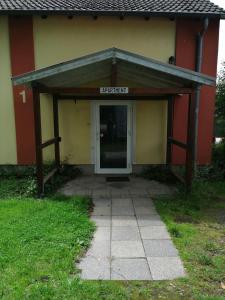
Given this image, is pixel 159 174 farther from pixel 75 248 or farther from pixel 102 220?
pixel 75 248

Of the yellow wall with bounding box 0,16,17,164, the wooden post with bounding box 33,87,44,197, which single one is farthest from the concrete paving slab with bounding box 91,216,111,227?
the yellow wall with bounding box 0,16,17,164

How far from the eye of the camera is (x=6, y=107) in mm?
8797

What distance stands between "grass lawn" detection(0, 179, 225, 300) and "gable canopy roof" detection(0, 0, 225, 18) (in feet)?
15.7

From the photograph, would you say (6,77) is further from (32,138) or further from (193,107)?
(193,107)

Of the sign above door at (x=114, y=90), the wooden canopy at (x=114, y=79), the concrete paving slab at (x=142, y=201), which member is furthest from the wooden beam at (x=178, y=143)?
the sign above door at (x=114, y=90)

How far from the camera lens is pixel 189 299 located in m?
3.40

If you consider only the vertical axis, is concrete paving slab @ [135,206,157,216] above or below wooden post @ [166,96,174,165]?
below

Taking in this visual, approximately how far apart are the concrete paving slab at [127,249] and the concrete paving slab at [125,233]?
15 centimetres

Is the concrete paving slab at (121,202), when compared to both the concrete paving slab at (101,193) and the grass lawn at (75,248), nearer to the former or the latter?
the concrete paving slab at (101,193)

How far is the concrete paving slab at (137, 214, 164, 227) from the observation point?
5574 millimetres

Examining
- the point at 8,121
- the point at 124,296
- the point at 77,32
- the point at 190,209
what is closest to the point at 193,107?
the point at 190,209

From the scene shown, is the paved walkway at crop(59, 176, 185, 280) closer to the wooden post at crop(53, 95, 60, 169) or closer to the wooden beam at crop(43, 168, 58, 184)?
the wooden beam at crop(43, 168, 58, 184)

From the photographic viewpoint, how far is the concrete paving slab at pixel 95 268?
3826mm

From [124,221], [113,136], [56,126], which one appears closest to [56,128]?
[56,126]
